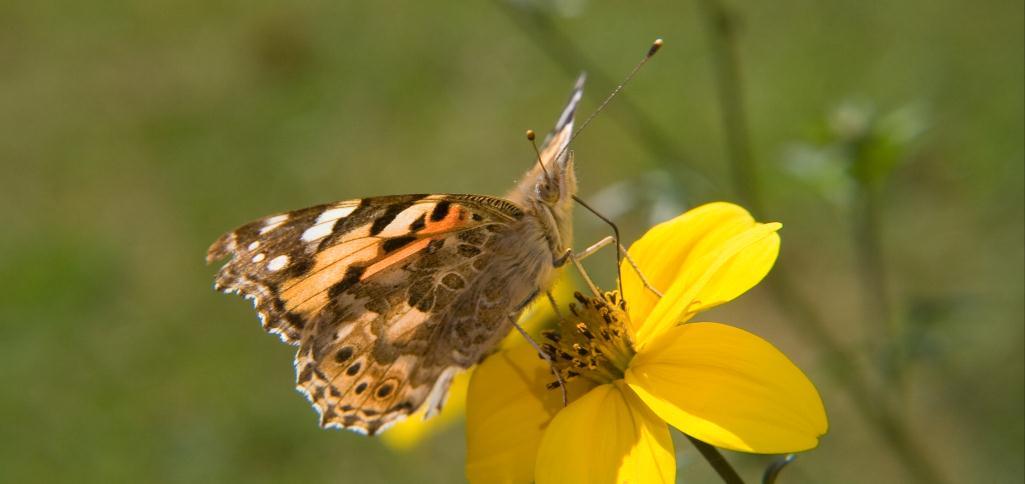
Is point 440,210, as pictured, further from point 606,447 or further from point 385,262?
point 606,447

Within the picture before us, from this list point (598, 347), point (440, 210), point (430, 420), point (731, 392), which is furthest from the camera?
point (430, 420)

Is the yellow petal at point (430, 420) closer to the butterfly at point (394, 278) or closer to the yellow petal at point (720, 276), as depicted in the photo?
the butterfly at point (394, 278)

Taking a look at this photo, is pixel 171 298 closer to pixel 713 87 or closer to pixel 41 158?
pixel 41 158

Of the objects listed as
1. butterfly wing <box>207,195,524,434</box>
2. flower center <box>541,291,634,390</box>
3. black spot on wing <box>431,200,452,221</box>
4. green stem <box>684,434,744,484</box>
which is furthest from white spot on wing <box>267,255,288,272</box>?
green stem <box>684,434,744,484</box>

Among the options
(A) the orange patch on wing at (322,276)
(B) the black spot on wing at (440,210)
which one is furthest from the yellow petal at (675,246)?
(A) the orange patch on wing at (322,276)

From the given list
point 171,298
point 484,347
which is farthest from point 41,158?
point 484,347

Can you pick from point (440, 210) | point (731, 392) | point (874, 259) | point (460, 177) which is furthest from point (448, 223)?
point (460, 177)

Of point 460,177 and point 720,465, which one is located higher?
point 460,177
